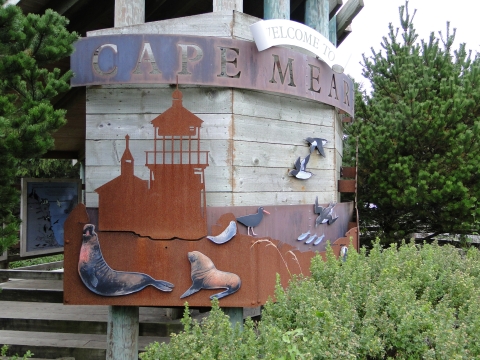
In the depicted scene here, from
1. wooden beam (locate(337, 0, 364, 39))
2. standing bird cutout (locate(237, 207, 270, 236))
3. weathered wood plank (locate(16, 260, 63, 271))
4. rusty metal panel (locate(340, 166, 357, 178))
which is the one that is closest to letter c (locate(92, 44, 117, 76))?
standing bird cutout (locate(237, 207, 270, 236))

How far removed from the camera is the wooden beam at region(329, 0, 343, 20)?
8609 mm

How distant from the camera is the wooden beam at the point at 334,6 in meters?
8.61

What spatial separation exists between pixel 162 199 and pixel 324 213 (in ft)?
7.20

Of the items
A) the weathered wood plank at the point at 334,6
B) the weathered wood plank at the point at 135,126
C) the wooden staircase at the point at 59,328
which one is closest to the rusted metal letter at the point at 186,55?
the weathered wood plank at the point at 135,126

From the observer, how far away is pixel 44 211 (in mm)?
8961

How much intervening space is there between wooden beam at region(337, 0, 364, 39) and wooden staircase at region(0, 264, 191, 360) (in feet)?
18.5

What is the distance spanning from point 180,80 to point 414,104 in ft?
19.1

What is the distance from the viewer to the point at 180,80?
4.87 metres

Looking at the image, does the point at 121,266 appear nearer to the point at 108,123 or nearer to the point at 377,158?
the point at 108,123

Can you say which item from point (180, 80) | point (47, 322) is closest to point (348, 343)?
point (180, 80)

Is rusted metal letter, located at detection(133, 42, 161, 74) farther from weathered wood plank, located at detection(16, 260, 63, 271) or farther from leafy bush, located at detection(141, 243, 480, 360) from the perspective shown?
weathered wood plank, located at detection(16, 260, 63, 271)

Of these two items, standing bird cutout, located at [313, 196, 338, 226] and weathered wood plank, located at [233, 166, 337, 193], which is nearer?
weathered wood plank, located at [233, 166, 337, 193]

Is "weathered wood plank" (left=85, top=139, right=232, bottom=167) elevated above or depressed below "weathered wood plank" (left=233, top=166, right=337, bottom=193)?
above

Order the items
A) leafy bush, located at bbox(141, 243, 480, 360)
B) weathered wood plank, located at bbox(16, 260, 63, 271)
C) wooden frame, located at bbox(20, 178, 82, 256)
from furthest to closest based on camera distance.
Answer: weathered wood plank, located at bbox(16, 260, 63, 271)
wooden frame, located at bbox(20, 178, 82, 256)
leafy bush, located at bbox(141, 243, 480, 360)
